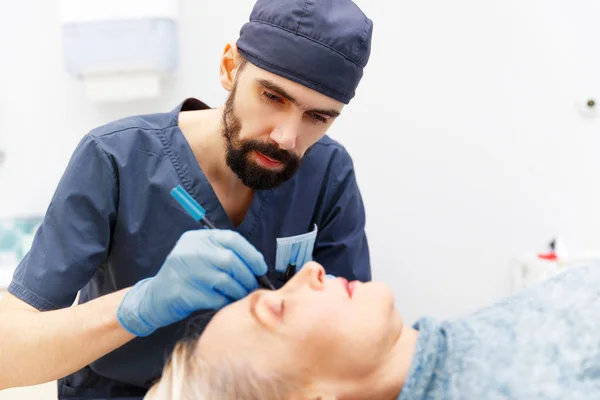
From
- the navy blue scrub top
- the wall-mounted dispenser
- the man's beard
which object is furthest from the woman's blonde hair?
the wall-mounted dispenser

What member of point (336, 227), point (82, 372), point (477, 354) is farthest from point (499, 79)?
point (82, 372)

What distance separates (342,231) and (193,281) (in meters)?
0.57

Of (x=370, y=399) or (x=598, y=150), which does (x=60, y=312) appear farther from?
(x=598, y=150)

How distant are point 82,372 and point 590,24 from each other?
1899 millimetres

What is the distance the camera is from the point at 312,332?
1.06 metres

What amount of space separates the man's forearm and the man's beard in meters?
0.36

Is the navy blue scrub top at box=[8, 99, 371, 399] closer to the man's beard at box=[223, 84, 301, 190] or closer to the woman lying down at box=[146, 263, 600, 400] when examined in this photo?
the man's beard at box=[223, 84, 301, 190]

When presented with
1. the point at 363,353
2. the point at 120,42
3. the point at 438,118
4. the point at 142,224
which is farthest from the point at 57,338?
the point at 438,118

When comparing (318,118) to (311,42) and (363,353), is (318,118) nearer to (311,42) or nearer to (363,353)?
(311,42)

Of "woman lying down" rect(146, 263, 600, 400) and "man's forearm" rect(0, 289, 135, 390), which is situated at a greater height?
"woman lying down" rect(146, 263, 600, 400)

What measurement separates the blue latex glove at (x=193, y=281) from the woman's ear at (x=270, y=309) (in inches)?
3.0

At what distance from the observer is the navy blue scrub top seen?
4.31 ft

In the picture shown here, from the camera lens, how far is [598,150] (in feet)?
7.02

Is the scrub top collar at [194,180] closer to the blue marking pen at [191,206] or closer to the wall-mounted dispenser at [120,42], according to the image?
the blue marking pen at [191,206]
